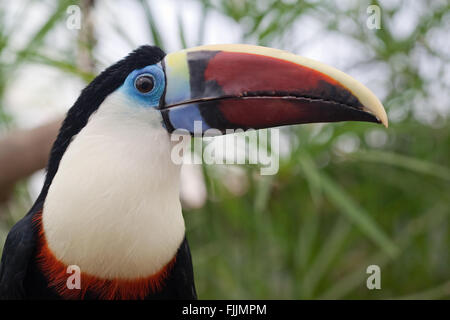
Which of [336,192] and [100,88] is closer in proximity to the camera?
[100,88]

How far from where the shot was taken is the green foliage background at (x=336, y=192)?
1701 mm

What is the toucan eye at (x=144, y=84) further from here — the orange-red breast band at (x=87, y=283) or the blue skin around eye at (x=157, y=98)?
the orange-red breast band at (x=87, y=283)

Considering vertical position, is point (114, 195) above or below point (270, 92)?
below

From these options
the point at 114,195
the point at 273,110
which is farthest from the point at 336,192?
the point at 114,195

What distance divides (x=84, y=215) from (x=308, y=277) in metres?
1.16

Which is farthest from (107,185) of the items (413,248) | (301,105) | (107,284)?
(413,248)

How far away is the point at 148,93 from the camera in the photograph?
40.6 inches

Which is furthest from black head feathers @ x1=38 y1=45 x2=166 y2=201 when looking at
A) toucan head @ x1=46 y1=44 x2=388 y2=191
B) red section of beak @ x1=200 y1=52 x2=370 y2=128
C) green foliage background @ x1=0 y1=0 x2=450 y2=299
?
green foliage background @ x1=0 y1=0 x2=450 y2=299

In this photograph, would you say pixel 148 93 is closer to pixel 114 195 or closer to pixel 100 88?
pixel 100 88

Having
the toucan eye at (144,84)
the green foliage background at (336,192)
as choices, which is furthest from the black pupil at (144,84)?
the green foliage background at (336,192)

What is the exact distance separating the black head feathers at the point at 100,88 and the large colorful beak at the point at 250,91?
0.06 meters

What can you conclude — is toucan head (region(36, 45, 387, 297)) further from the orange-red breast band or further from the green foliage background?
the green foliage background

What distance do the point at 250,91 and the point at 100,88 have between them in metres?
0.30
